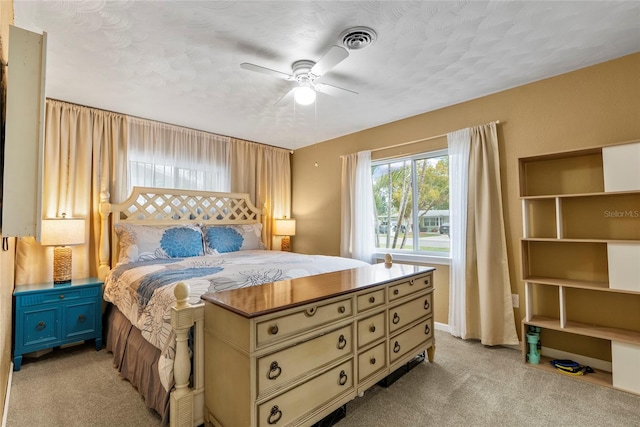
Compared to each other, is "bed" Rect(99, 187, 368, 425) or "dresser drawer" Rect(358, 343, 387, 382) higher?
"bed" Rect(99, 187, 368, 425)

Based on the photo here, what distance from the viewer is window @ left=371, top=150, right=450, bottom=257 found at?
3572mm

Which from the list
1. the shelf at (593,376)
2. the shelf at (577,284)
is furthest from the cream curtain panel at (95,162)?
the shelf at (593,376)

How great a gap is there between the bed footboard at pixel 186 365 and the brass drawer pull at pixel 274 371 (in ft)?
1.66

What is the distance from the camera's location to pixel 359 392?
183 cm

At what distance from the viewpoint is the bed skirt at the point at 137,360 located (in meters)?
1.84

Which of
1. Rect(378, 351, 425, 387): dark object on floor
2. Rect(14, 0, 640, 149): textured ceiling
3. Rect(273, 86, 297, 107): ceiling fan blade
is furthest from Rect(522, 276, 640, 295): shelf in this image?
Rect(273, 86, 297, 107): ceiling fan blade

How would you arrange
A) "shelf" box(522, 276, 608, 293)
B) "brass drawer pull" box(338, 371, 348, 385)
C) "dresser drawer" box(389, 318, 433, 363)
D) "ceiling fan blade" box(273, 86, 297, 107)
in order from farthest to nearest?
1. "ceiling fan blade" box(273, 86, 297, 107)
2. "shelf" box(522, 276, 608, 293)
3. "dresser drawer" box(389, 318, 433, 363)
4. "brass drawer pull" box(338, 371, 348, 385)

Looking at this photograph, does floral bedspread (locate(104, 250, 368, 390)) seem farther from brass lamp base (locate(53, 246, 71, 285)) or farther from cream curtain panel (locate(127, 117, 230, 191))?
cream curtain panel (locate(127, 117, 230, 191))

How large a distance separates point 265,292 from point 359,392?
86cm

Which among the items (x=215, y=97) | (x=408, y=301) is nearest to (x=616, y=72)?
(x=408, y=301)

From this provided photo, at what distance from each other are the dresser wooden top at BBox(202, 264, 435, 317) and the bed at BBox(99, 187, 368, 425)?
204mm

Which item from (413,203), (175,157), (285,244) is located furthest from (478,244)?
(175,157)

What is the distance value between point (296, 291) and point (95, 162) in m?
3.05

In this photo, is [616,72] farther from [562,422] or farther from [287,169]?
[287,169]
